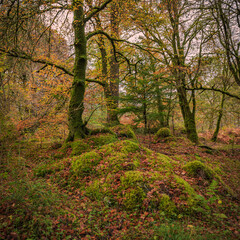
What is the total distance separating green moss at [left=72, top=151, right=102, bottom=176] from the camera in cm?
429

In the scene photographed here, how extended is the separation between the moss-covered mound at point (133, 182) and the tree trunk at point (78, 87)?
160 cm

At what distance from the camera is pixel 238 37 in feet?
26.1

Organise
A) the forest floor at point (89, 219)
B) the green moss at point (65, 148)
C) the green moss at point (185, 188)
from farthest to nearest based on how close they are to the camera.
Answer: the green moss at point (65, 148) < the green moss at point (185, 188) < the forest floor at point (89, 219)

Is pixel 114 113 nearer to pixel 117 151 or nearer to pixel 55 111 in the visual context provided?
pixel 55 111

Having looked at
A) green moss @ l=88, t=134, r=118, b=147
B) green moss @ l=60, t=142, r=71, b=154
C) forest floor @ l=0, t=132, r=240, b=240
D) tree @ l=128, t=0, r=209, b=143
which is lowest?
forest floor @ l=0, t=132, r=240, b=240

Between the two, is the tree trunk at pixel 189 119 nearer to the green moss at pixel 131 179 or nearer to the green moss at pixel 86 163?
the green moss at pixel 86 163

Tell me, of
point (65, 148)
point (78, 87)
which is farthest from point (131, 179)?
point (78, 87)

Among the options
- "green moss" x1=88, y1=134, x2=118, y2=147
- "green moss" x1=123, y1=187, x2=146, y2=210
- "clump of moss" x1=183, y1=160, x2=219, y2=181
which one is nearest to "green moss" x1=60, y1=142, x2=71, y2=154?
"green moss" x1=88, y1=134, x2=118, y2=147

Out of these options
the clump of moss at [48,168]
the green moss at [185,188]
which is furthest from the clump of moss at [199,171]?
the clump of moss at [48,168]

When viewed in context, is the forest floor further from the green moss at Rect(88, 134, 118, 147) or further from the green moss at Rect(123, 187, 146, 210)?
the green moss at Rect(88, 134, 118, 147)

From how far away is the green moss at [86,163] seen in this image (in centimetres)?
429

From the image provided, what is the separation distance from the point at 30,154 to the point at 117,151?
12.2 ft

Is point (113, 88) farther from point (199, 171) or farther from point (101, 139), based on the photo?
point (199, 171)

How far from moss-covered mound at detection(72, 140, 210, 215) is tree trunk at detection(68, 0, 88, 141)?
1.60 meters
